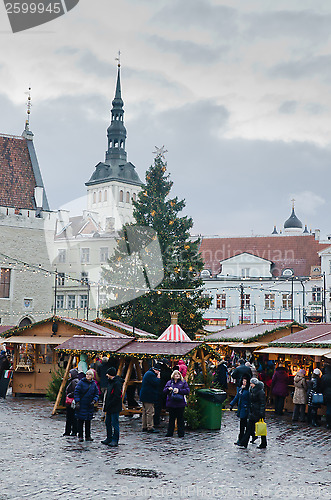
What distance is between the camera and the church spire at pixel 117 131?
104 metres

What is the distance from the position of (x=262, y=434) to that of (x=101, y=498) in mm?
4829

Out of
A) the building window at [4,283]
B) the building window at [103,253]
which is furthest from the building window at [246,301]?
the building window at [4,283]

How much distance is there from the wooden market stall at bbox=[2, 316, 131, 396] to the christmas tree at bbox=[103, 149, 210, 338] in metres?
8.91

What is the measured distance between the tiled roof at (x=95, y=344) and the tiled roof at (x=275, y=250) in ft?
143

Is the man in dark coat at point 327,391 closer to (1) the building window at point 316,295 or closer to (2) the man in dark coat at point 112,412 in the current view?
(2) the man in dark coat at point 112,412

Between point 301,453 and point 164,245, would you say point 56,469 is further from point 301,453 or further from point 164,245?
point 164,245

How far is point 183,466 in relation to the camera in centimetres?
1091

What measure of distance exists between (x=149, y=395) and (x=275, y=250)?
159 ft

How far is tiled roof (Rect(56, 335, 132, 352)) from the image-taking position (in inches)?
669

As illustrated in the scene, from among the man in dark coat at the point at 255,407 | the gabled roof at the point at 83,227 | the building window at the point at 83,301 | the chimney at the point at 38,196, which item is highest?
the gabled roof at the point at 83,227

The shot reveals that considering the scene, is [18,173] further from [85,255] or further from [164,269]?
[164,269]

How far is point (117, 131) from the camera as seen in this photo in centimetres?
10694

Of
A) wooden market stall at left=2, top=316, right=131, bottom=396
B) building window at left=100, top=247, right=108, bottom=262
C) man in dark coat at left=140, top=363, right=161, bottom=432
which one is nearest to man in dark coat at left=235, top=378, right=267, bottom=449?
man in dark coat at left=140, top=363, right=161, bottom=432

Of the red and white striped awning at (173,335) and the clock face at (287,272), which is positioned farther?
the clock face at (287,272)
